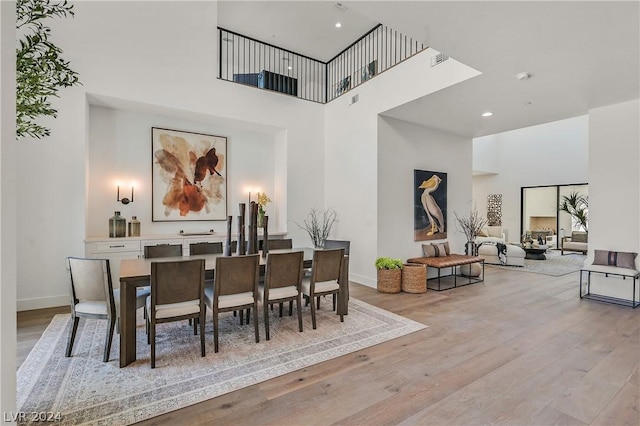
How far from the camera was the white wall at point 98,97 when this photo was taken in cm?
410

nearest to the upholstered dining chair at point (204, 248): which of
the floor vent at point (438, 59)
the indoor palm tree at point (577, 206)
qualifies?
the floor vent at point (438, 59)

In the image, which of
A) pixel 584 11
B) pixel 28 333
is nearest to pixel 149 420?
pixel 28 333

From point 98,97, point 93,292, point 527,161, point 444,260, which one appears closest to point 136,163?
point 98,97

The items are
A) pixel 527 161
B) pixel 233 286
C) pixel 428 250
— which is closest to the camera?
pixel 233 286

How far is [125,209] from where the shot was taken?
16.6ft

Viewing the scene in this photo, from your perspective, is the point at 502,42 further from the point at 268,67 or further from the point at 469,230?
the point at 268,67

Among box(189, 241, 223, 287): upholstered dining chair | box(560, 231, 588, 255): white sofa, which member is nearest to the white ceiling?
box(189, 241, 223, 287): upholstered dining chair

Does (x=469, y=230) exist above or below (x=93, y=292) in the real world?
above

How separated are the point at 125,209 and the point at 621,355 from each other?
6.54 meters

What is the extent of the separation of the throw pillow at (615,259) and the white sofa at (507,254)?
2.69 m

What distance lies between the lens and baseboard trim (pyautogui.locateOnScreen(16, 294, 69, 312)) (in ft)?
13.2

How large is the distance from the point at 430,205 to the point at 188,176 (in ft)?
15.2

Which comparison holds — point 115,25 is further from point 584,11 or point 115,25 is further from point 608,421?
point 608,421

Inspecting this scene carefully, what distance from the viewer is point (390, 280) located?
4.93m
